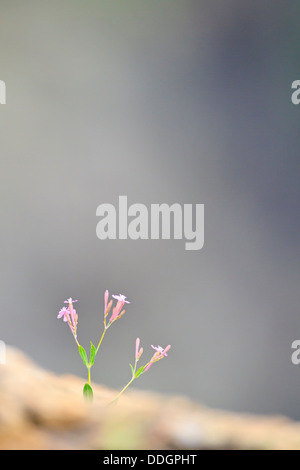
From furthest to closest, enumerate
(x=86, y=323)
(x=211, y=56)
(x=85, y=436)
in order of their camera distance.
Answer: (x=211, y=56) < (x=86, y=323) < (x=85, y=436)

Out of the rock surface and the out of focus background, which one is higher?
the out of focus background

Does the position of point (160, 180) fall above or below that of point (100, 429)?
above

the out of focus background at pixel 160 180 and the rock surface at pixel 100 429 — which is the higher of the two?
the out of focus background at pixel 160 180

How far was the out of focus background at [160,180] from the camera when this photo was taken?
1425 millimetres

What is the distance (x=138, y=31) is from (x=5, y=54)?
510mm

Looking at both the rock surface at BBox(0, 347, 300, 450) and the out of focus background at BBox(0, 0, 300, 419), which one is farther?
the out of focus background at BBox(0, 0, 300, 419)

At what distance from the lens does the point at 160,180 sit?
1.52 m

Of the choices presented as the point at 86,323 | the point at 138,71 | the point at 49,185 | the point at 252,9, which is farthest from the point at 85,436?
the point at 252,9

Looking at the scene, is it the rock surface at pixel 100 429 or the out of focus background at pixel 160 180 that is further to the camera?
the out of focus background at pixel 160 180

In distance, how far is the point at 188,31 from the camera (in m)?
1.55

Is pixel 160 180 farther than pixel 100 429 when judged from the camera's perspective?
Yes

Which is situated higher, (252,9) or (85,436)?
(252,9)

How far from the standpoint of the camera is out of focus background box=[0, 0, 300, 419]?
4.67 ft

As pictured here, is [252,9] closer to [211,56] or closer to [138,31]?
[211,56]
